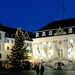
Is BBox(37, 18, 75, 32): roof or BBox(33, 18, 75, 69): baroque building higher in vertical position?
BBox(37, 18, 75, 32): roof

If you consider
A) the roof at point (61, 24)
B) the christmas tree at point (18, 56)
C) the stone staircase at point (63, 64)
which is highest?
the roof at point (61, 24)

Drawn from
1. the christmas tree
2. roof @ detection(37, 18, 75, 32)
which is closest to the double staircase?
roof @ detection(37, 18, 75, 32)

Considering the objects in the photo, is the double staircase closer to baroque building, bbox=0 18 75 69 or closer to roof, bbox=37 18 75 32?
baroque building, bbox=0 18 75 69

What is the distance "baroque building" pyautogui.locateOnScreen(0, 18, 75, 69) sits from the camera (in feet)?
215

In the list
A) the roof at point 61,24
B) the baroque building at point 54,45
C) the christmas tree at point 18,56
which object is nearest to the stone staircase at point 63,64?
the baroque building at point 54,45

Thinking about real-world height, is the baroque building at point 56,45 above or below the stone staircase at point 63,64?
above

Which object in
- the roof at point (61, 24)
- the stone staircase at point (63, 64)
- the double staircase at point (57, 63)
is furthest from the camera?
the roof at point (61, 24)

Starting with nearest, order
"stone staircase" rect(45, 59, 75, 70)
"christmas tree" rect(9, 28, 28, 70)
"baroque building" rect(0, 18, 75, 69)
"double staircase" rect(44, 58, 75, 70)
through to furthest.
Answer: "christmas tree" rect(9, 28, 28, 70) → "stone staircase" rect(45, 59, 75, 70) → "double staircase" rect(44, 58, 75, 70) → "baroque building" rect(0, 18, 75, 69)

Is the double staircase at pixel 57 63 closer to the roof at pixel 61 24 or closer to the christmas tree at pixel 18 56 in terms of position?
the roof at pixel 61 24

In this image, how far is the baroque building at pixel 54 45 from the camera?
65.5 metres

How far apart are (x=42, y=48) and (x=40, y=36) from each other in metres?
4.08

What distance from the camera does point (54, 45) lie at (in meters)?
68.9

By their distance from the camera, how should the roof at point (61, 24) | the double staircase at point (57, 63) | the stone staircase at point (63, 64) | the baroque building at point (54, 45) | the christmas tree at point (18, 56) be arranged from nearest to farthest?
the christmas tree at point (18, 56) < the stone staircase at point (63, 64) < the double staircase at point (57, 63) < the baroque building at point (54, 45) < the roof at point (61, 24)

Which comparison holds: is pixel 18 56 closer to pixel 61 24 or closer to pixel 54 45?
pixel 54 45
